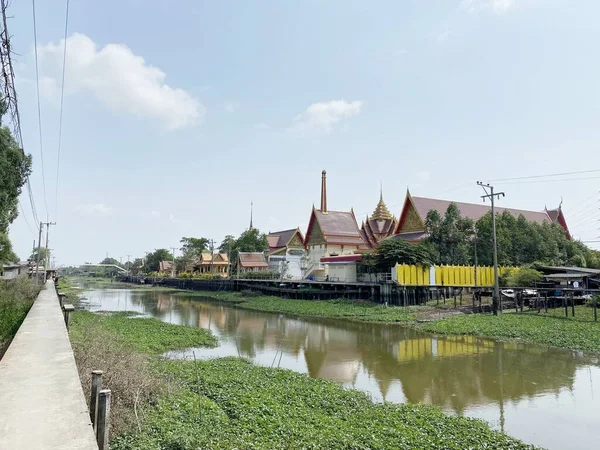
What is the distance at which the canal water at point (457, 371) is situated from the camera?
7734mm

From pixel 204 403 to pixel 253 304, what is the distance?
26412mm

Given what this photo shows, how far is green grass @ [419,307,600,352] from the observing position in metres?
14.2

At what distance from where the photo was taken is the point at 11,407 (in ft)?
14.6

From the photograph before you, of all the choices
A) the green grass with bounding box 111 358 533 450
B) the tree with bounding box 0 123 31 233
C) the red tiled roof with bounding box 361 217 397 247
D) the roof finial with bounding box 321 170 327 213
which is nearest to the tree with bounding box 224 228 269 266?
the roof finial with bounding box 321 170 327 213

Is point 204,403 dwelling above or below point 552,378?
above

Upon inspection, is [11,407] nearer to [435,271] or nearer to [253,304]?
[435,271]

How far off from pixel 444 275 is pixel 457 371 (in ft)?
52.9

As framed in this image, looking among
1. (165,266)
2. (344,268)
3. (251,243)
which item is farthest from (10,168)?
(165,266)

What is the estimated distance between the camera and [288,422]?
6.10 m

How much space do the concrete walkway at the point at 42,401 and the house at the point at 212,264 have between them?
5357cm

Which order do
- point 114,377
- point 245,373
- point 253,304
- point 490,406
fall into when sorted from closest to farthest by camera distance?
point 114,377 → point 490,406 → point 245,373 → point 253,304

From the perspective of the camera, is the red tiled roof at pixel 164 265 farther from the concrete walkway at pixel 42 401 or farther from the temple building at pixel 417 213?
the concrete walkway at pixel 42 401

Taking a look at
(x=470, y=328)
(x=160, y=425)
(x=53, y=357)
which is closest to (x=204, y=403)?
(x=160, y=425)

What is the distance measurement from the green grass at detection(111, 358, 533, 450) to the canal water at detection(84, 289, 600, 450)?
1.27 metres
